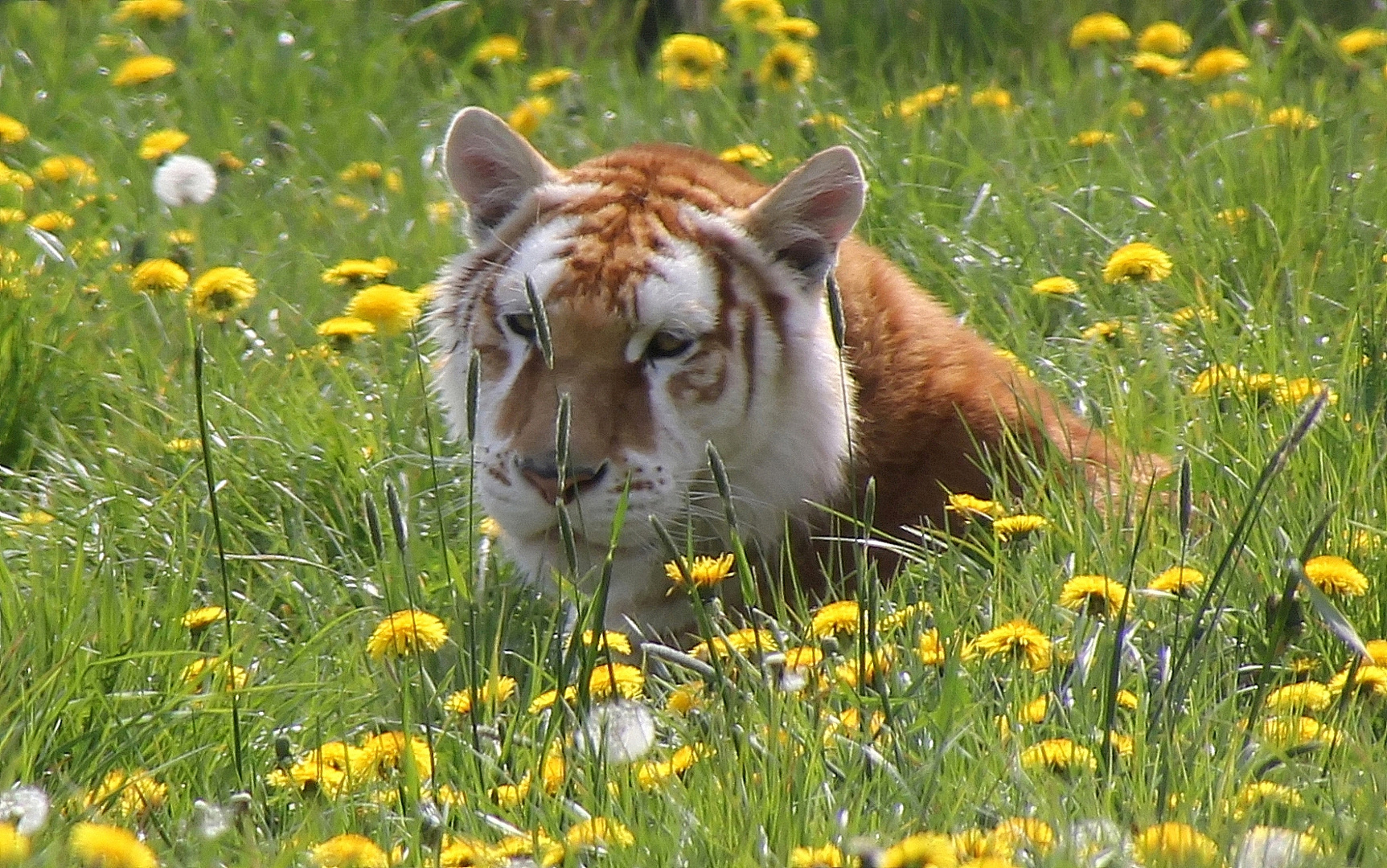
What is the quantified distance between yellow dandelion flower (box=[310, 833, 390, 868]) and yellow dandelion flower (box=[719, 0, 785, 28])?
209 inches

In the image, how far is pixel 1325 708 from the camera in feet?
8.98

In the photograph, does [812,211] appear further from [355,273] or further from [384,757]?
[384,757]

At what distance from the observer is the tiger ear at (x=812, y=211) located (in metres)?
3.94

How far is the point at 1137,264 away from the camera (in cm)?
425

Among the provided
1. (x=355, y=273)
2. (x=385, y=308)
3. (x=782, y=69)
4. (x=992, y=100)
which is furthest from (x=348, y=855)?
(x=782, y=69)

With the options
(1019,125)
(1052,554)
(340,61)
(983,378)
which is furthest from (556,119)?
(1052,554)

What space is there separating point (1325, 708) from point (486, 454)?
1757mm

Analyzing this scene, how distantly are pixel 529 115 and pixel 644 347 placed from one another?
116 inches

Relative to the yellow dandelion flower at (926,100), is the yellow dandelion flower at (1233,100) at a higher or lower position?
lower

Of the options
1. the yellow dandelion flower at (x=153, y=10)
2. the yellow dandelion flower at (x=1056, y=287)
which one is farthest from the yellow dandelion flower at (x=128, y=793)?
the yellow dandelion flower at (x=153, y=10)

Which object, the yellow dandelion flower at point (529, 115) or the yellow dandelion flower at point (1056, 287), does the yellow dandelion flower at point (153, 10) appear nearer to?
the yellow dandelion flower at point (529, 115)

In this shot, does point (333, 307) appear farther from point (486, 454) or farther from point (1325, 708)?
point (1325, 708)

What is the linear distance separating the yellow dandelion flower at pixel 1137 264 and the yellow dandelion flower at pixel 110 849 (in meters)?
2.79

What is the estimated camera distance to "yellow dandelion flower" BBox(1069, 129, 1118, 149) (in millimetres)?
5695
